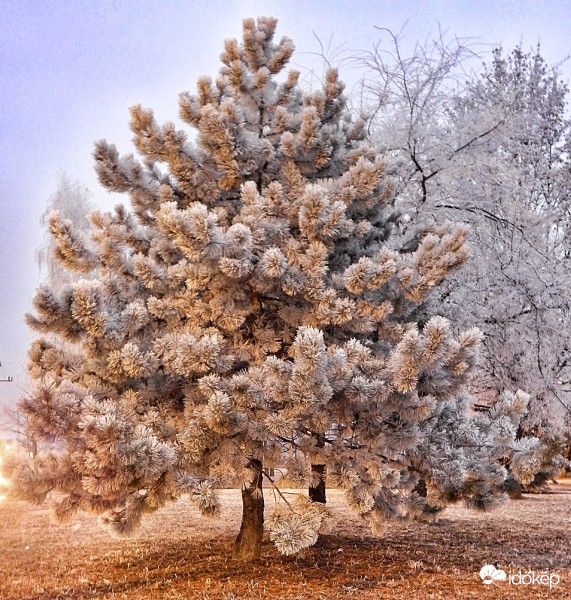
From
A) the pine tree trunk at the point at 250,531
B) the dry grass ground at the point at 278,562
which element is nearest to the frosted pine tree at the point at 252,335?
the pine tree trunk at the point at 250,531

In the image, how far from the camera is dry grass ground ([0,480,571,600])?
223 inches

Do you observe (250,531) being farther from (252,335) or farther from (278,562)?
(252,335)

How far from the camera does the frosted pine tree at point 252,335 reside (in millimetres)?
4738

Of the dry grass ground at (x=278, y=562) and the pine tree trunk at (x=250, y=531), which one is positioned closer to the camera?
the dry grass ground at (x=278, y=562)

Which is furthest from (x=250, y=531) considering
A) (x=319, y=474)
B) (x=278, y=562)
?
(x=319, y=474)

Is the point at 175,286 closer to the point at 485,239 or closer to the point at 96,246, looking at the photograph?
the point at 96,246

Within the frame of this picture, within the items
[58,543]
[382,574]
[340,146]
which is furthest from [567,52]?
[58,543]

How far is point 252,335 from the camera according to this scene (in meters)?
6.12

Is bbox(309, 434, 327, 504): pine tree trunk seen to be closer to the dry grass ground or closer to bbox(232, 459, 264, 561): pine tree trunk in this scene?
the dry grass ground

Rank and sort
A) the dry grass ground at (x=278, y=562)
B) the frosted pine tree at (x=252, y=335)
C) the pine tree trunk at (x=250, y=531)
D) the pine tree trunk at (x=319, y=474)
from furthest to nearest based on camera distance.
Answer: the pine tree trunk at (x=250, y=531), the pine tree trunk at (x=319, y=474), the dry grass ground at (x=278, y=562), the frosted pine tree at (x=252, y=335)

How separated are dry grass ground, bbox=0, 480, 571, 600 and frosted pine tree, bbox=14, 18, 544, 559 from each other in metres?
0.57

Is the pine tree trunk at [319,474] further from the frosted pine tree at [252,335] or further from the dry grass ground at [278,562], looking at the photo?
the dry grass ground at [278,562]

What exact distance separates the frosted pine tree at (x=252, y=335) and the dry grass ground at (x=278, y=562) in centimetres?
57

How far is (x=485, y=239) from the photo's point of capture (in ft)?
28.5
